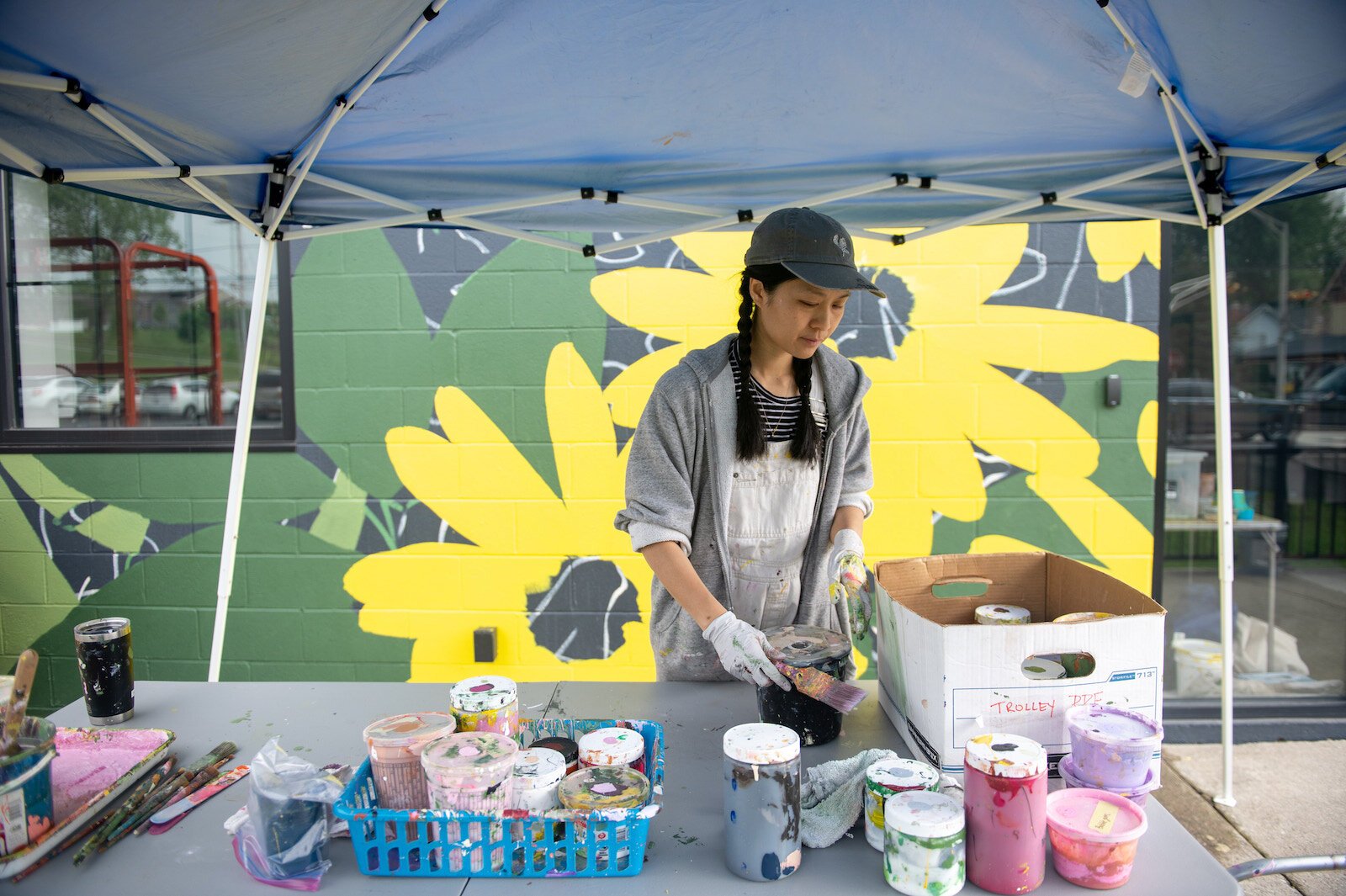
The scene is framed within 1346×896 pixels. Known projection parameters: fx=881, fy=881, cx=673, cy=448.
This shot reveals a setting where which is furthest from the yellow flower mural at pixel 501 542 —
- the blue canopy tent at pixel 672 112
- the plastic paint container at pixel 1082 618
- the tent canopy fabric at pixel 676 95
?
the plastic paint container at pixel 1082 618

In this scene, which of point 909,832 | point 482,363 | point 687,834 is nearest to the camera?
point 909,832

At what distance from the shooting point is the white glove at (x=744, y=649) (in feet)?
5.42

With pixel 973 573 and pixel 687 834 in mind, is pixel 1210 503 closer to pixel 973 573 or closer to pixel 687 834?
pixel 973 573

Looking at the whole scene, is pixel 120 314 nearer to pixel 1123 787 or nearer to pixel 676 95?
pixel 676 95

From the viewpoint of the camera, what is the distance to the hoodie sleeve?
77.2 inches

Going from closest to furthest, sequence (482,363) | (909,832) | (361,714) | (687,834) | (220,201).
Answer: (909,832), (687,834), (361,714), (220,201), (482,363)

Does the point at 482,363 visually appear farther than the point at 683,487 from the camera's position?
Yes

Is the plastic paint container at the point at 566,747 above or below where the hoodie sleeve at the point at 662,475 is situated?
below

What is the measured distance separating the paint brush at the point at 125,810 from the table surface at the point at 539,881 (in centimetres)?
2

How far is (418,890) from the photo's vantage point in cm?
128

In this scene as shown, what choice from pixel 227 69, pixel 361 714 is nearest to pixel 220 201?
pixel 227 69

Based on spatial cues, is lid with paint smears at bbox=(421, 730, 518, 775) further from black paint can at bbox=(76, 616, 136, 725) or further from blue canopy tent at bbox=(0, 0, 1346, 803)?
blue canopy tent at bbox=(0, 0, 1346, 803)

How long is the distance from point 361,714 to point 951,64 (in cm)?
190

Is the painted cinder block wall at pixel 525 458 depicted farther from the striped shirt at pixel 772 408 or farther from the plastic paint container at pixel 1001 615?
the plastic paint container at pixel 1001 615
